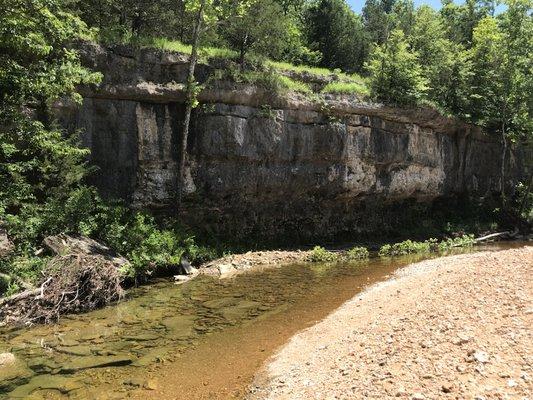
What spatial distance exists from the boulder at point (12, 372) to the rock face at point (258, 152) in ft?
35.6

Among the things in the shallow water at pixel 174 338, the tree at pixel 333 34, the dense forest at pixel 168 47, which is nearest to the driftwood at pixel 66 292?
the shallow water at pixel 174 338

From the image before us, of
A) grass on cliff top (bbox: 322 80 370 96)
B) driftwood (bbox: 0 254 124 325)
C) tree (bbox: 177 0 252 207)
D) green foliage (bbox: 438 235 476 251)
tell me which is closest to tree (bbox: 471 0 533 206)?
green foliage (bbox: 438 235 476 251)

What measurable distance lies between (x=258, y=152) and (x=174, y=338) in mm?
13542

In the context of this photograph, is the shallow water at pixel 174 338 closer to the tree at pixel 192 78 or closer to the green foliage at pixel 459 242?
the tree at pixel 192 78

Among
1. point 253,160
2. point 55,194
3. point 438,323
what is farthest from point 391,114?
point 438,323

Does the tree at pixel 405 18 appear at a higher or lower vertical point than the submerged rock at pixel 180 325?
higher

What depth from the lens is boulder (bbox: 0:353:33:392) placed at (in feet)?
24.6

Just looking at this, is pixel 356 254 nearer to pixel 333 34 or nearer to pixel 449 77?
pixel 449 77

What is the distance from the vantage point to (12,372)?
796 centimetres

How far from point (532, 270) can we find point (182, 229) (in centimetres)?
1303

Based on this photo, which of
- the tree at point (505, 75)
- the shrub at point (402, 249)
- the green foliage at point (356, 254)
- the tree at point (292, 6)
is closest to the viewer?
the green foliage at point (356, 254)

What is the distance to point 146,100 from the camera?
19625mm

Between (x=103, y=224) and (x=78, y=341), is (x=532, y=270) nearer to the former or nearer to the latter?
(x=78, y=341)

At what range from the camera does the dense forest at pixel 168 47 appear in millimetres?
12977
